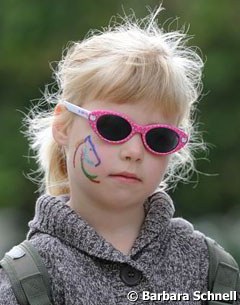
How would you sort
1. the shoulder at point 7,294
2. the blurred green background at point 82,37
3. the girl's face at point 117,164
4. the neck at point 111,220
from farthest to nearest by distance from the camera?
the blurred green background at point 82,37
the neck at point 111,220
the girl's face at point 117,164
the shoulder at point 7,294

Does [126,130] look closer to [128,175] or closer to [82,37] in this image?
[128,175]

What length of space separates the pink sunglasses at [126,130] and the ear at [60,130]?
0.12 metres

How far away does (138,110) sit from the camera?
155 inches

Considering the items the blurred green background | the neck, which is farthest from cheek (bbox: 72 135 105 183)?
the blurred green background

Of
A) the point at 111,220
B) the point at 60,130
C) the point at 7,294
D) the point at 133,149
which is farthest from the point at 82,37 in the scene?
the point at 7,294

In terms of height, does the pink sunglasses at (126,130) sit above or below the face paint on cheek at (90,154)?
above

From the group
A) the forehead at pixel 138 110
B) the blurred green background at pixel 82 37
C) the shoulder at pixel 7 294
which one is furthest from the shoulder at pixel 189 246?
the blurred green background at pixel 82 37

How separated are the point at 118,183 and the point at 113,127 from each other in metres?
0.18

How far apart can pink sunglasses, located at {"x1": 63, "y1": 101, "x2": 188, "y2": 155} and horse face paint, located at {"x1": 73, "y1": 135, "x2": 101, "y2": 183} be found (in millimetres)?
47

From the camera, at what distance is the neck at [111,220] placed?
405 centimetres

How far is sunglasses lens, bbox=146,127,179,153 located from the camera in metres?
3.94

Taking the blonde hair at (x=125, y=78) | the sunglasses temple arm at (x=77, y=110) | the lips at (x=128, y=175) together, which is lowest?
the lips at (x=128, y=175)

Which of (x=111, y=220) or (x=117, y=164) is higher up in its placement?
(x=117, y=164)

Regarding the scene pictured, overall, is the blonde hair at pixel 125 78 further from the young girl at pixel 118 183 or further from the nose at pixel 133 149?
the nose at pixel 133 149
